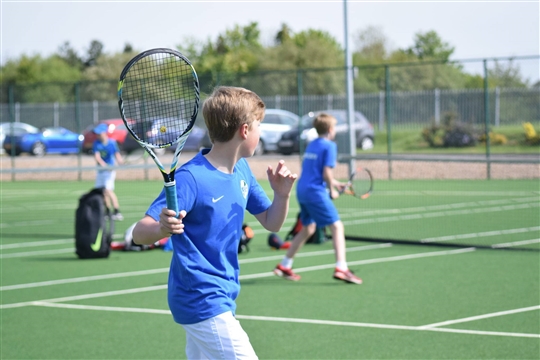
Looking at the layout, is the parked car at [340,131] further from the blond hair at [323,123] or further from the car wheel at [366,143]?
the blond hair at [323,123]

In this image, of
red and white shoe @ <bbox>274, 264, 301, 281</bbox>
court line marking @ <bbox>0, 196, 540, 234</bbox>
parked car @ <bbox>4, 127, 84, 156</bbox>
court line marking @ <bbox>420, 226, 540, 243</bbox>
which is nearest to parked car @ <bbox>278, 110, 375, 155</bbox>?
court line marking @ <bbox>0, 196, 540, 234</bbox>

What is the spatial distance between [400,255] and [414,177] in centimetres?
1145

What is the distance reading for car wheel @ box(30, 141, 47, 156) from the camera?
115 ft

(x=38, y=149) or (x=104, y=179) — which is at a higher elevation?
(x=38, y=149)

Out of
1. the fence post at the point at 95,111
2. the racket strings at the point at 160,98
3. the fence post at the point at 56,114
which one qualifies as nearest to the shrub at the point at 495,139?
the fence post at the point at 95,111

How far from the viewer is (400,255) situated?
10867mm

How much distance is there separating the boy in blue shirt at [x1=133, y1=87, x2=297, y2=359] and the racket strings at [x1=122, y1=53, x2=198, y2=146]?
0.62 ft

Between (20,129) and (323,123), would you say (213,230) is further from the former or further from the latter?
(20,129)

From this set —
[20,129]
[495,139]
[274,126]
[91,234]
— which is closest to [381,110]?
[495,139]

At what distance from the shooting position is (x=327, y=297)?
8188 mm

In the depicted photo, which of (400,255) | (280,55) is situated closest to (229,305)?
(400,255)

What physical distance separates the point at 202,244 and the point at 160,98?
0.90m

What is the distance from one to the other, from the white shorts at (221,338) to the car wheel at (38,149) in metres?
32.3

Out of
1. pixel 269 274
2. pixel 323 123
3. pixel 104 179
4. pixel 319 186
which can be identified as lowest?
pixel 269 274
